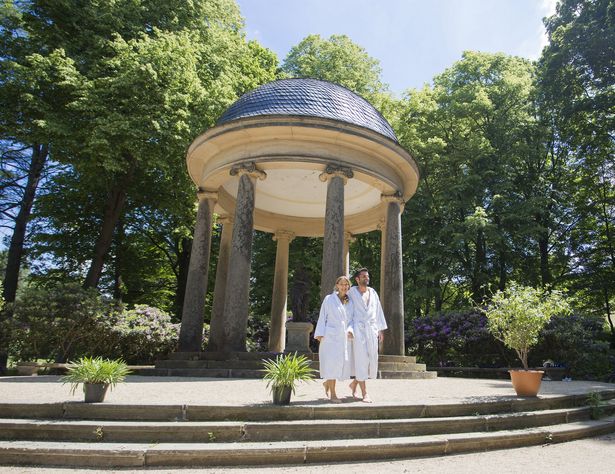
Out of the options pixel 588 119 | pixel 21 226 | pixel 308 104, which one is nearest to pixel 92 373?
pixel 308 104

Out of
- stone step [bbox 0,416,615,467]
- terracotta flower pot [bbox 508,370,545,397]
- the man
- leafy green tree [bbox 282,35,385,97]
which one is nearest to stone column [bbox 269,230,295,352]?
the man

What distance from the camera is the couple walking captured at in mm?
7297

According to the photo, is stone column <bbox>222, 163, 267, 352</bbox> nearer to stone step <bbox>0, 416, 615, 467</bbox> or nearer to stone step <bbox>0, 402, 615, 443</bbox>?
stone step <bbox>0, 402, 615, 443</bbox>

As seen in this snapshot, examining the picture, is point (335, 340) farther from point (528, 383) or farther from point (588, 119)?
point (588, 119)

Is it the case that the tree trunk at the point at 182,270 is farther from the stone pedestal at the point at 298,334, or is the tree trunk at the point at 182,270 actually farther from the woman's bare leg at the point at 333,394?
the woman's bare leg at the point at 333,394

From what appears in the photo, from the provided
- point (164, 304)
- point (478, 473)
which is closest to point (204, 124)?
point (164, 304)

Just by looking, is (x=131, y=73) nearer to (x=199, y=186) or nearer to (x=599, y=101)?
(x=199, y=186)

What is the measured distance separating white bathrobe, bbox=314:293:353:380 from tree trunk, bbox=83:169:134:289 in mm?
15237

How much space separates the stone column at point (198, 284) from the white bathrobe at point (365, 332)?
26.5 ft

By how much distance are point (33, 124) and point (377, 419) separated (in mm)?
18067

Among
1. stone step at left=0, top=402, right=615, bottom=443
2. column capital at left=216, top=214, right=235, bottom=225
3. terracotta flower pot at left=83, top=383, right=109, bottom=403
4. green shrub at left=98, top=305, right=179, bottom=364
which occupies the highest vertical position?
column capital at left=216, top=214, right=235, bottom=225

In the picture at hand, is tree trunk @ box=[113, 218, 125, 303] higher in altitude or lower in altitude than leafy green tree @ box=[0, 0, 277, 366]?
lower

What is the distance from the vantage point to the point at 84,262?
23.9 meters

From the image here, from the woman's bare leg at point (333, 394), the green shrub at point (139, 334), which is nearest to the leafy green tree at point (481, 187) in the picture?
the green shrub at point (139, 334)
